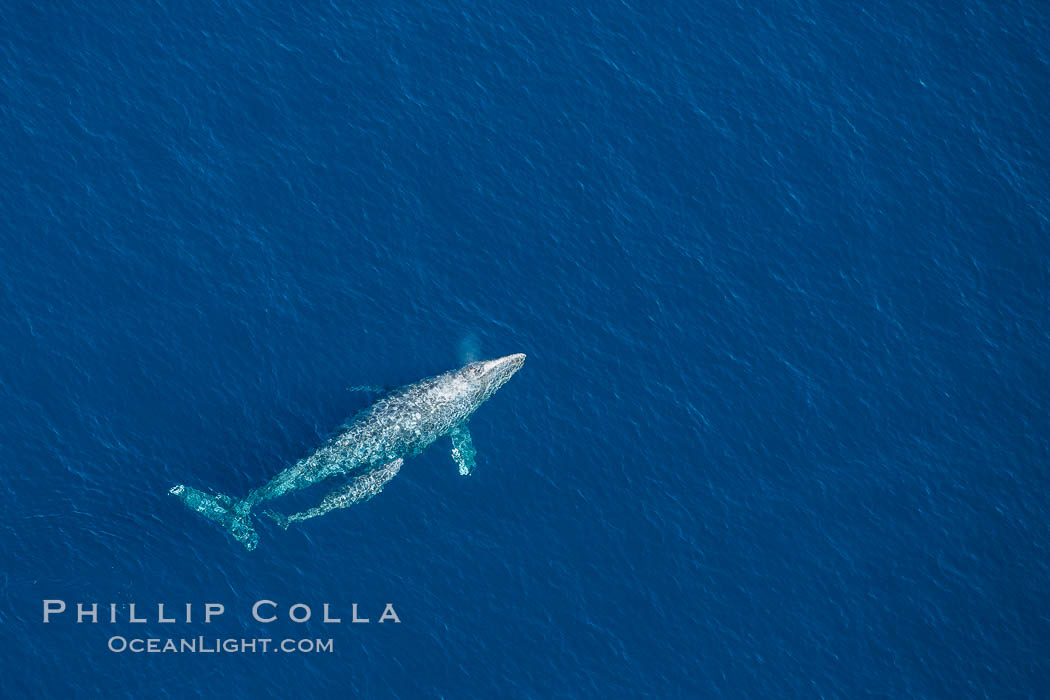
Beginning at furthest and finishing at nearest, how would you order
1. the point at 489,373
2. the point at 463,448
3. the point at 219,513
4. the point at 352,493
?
the point at 489,373, the point at 463,448, the point at 352,493, the point at 219,513

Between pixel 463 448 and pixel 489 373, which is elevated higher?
pixel 489 373

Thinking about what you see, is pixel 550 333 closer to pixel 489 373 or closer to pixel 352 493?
pixel 489 373

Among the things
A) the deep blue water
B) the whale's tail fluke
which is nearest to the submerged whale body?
the whale's tail fluke

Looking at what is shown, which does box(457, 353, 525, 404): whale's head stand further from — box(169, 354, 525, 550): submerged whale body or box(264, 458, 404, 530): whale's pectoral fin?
box(264, 458, 404, 530): whale's pectoral fin

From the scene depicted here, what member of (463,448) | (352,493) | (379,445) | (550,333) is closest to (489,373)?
(463,448)

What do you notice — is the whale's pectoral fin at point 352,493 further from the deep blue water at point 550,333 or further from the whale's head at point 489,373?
the whale's head at point 489,373

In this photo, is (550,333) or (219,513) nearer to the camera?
(219,513)
